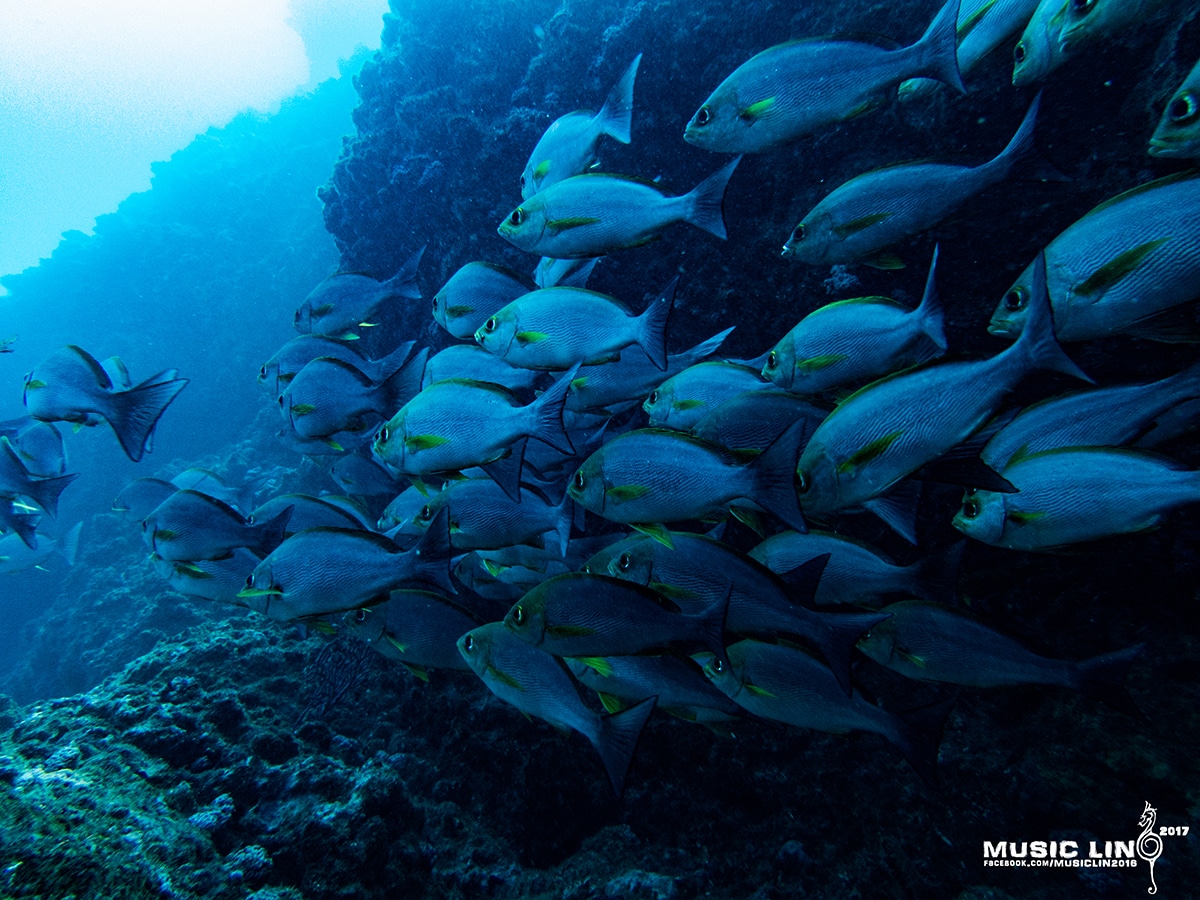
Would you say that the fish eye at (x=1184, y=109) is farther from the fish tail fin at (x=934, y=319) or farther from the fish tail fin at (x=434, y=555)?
the fish tail fin at (x=434, y=555)

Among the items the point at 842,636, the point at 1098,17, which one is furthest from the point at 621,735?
the point at 1098,17

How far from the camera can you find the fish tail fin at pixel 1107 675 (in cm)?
203

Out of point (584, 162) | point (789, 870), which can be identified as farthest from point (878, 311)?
point (789, 870)

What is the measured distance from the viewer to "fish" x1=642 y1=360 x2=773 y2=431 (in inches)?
115

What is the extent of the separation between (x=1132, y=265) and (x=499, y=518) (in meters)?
2.93

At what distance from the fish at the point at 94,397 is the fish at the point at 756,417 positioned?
378cm

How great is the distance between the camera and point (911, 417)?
72.3 inches

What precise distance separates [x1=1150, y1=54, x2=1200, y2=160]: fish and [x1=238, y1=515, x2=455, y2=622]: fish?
3440 mm

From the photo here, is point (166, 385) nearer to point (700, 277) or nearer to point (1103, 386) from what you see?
point (700, 277)

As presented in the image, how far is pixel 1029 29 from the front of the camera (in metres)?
2.50

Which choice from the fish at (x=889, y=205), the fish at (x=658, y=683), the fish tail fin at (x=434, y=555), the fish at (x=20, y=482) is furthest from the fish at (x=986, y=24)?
the fish at (x=20, y=482)

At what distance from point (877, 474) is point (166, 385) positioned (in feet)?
15.1

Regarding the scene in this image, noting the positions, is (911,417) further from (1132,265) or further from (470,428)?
(470,428)

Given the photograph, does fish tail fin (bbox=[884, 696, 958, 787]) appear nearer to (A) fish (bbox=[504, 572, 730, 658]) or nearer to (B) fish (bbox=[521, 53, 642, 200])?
(A) fish (bbox=[504, 572, 730, 658])
